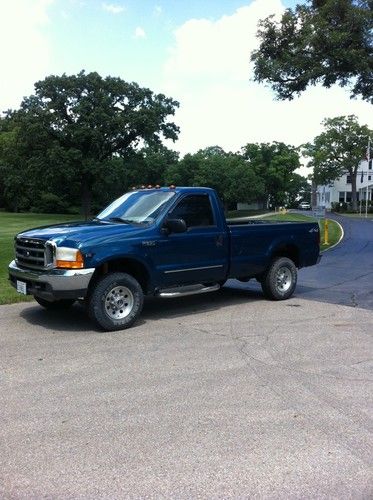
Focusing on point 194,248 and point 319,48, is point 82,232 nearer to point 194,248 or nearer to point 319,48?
→ point 194,248

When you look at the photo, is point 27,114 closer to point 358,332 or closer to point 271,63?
point 271,63

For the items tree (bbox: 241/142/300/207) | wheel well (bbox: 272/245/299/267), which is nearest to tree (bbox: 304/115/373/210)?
tree (bbox: 241/142/300/207)

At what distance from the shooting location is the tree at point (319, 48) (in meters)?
16.0

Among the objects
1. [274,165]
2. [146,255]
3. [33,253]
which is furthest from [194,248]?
[274,165]

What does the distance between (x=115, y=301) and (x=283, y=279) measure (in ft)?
12.1

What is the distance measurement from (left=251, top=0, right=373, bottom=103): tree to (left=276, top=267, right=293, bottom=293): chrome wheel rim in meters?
8.67

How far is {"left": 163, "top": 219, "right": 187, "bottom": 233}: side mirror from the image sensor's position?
8203 millimetres

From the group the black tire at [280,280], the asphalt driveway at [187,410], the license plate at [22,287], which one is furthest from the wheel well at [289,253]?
the license plate at [22,287]

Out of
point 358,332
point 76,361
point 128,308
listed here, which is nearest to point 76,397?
point 76,361

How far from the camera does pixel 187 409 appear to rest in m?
4.74

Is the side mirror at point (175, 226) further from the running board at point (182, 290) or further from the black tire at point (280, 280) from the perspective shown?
the black tire at point (280, 280)

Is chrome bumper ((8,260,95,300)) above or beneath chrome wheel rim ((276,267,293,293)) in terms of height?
above

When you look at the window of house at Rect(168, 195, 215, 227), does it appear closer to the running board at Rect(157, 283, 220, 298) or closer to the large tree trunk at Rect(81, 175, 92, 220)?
the running board at Rect(157, 283, 220, 298)

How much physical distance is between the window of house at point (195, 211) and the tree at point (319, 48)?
368 inches
